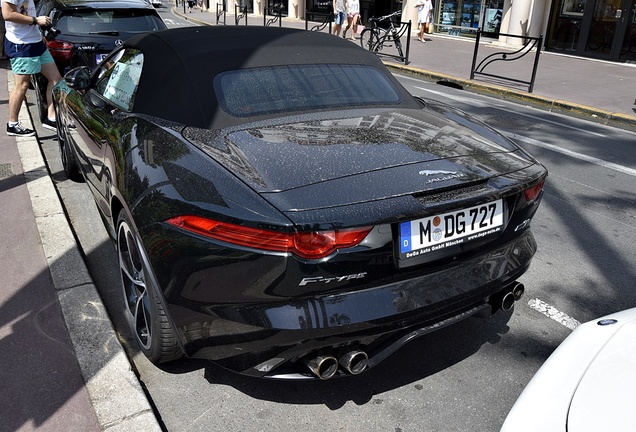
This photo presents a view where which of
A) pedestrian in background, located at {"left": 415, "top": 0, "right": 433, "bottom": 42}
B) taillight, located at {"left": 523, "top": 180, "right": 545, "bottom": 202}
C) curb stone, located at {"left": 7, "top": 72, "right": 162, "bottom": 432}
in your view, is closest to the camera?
curb stone, located at {"left": 7, "top": 72, "right": 162, "bottom": 432}

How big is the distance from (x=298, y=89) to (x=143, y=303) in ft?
4.77

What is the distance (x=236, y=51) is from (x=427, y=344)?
2019 millimetres

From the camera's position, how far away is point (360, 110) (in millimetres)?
3297

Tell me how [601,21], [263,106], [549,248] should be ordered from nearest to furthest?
[263,106], [549,248], [601,21]

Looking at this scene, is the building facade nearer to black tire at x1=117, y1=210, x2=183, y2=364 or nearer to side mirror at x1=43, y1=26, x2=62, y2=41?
side mirror at x1=43, y1=26, x2=62, y2=41

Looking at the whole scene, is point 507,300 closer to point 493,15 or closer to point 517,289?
point 517,289

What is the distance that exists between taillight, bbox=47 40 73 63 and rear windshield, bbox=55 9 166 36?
0.17 metres

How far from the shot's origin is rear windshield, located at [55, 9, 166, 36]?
7547 millimetres

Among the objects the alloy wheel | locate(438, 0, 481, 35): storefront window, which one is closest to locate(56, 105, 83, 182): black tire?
the alloy wheel

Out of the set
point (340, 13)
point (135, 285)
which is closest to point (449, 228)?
point (135, 285)

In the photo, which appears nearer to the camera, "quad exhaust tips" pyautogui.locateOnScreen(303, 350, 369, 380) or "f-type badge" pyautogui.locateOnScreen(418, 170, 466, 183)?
"quad exhaust tips" pyautogui.locateOnScreen(303, 350, 369, 380)

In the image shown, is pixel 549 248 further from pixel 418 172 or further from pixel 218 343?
pixel 218 343

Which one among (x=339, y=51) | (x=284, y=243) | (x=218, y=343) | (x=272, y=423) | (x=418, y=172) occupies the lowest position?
(x=272, y=423)

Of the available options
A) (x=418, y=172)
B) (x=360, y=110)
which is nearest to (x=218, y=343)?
(x=418, y=172)
